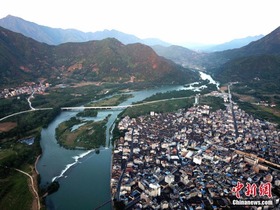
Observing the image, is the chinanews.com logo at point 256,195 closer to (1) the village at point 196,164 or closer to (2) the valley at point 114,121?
(1) the village at point 196,164

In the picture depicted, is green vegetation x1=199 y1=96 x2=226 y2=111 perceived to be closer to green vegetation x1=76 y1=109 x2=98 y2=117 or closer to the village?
the village

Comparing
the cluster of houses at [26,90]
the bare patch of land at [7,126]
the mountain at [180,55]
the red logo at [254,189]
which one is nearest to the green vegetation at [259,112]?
the red logo at [254,189]

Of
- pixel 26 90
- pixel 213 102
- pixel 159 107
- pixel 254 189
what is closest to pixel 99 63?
pixel 26 90

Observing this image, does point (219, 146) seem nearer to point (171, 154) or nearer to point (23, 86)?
point (171, 154)

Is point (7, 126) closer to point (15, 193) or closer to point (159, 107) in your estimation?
point (15, 193)

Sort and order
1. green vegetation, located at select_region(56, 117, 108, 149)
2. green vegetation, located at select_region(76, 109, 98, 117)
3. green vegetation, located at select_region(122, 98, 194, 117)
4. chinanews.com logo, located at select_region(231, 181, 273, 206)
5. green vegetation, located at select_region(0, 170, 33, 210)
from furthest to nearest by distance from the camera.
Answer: green vegetation, located at select_region(76, 109, 98, 117) → green vegetation, located at select_region(122, 98, 194, 117) → green vegetation, located at select_region(56, 117, 108, 149) → green vegetation, located at select_region(0, 170, 33, 210) → chinanews.com logo, located at select_region(231, 181, 273, 206)

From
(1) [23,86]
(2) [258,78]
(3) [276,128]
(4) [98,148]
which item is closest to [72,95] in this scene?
(1) [23,86]

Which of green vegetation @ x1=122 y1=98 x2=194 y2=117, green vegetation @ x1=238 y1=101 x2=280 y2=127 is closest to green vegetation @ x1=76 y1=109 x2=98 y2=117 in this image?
green vegetation @ x1=122 y1=98 x2=194 y2=117
